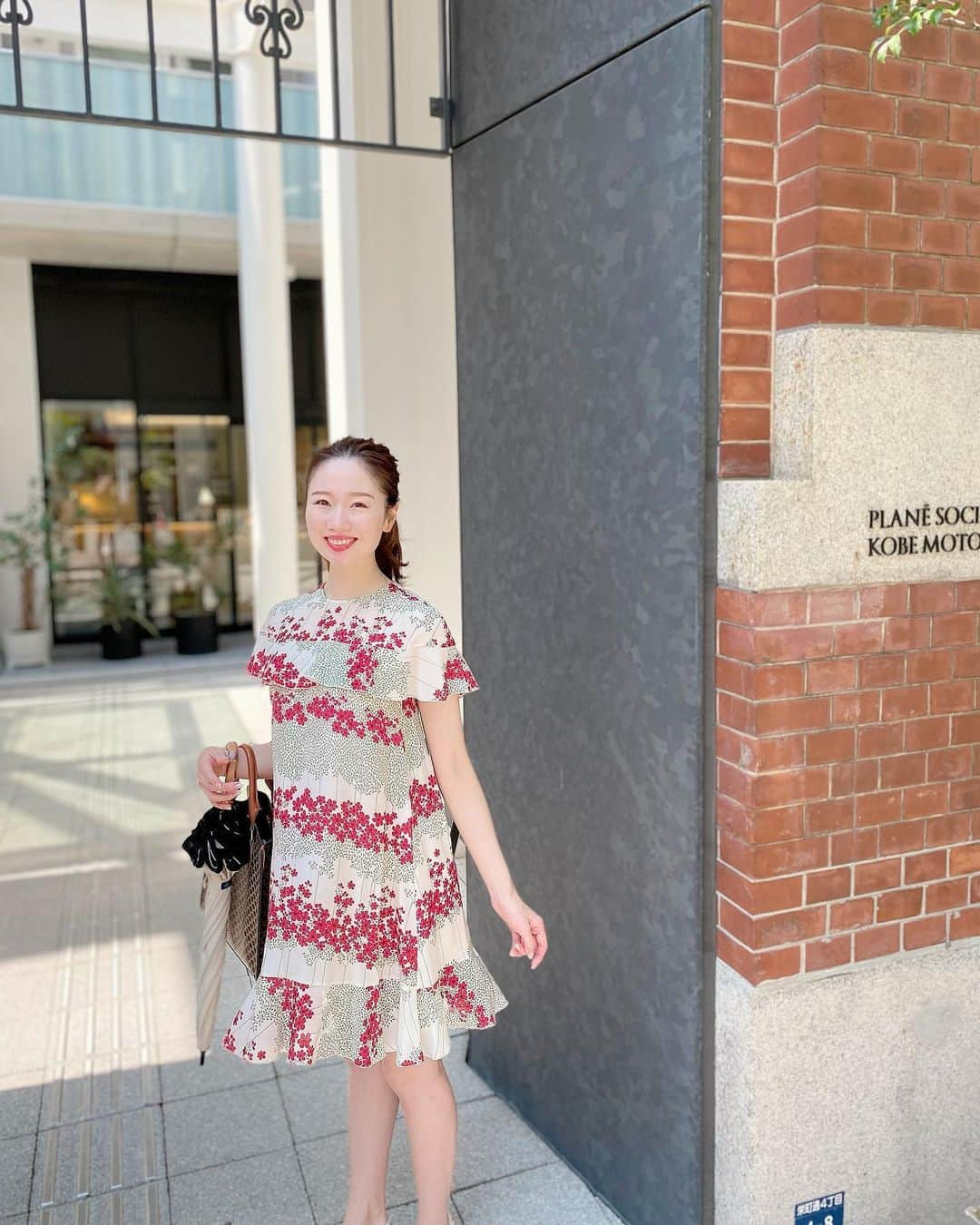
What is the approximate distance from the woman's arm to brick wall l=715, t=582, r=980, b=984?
476 millimetres

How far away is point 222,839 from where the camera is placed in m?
2.24

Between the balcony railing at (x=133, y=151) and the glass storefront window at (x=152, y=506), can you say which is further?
the glass storefront window at (x=152, y=506)

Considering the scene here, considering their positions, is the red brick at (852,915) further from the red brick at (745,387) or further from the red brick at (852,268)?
the red brick at (852,268)

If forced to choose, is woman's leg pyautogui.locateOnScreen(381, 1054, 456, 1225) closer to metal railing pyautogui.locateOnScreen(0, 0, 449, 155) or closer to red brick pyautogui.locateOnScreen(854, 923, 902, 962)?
red brick pyautogui.locateOnScreen(854, 923, 902, 962)

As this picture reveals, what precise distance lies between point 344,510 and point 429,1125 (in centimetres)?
135

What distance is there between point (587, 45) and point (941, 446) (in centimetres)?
118

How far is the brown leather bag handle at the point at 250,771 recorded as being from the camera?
2266mm

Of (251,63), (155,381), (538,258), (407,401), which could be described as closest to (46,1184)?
(538,258)

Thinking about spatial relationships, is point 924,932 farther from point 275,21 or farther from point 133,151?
point 133,151

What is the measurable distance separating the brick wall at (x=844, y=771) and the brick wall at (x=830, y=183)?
1.27 ft

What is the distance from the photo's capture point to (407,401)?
558cm

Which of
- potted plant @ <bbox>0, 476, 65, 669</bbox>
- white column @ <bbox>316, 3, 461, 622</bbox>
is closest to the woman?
white column @ <bbox>316, 3, 461, 622</bbox>

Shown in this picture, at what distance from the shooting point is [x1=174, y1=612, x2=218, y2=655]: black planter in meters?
12.7

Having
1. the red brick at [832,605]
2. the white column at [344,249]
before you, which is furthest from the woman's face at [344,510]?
the white column at [344,249]
